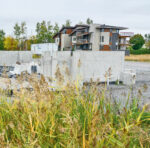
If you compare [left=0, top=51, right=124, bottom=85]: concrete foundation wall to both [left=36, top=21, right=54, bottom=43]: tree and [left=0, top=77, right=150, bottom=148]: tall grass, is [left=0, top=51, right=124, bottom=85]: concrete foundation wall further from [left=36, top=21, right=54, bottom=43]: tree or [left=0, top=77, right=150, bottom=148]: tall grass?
[left=36, top=21, right=54, bottom=43]: tree

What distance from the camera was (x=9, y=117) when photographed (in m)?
2.37

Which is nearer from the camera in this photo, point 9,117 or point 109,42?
point 9,117

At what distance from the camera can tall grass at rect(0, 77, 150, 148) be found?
1501 mm

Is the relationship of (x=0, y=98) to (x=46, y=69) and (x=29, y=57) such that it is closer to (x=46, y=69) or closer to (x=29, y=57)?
(x=46, y=69)

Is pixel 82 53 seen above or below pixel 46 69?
above

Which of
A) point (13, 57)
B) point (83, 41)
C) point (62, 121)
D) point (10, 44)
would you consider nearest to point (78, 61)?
point (62, 121)

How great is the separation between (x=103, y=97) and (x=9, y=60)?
6.86 metres

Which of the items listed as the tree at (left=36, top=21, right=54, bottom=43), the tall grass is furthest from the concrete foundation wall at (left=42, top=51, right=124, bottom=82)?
the tree at (left=36, top=21, right=54, bottom=43)

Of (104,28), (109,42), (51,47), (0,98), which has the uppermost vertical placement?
(104,28)

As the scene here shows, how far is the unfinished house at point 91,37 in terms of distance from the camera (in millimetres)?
34250

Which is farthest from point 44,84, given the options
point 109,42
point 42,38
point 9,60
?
point 109,42

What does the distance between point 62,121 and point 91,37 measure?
114 ft

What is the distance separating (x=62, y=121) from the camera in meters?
2.13

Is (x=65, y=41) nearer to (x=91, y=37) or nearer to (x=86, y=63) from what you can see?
(x=91, y=37)
